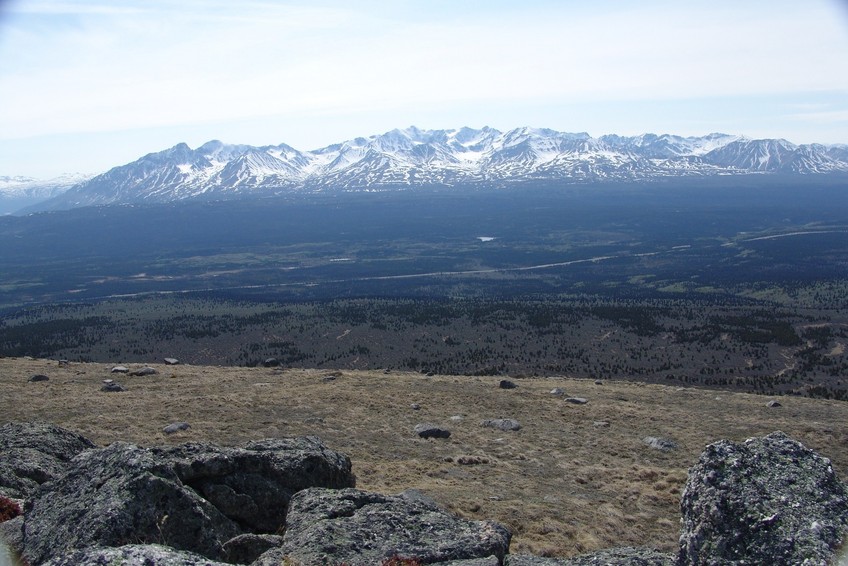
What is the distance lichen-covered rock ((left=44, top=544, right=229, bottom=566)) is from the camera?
788cm

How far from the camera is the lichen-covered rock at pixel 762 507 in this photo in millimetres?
8406

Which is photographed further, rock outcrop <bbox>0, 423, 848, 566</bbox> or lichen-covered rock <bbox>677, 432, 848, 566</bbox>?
rock outcrop <bbox>0, 423, 848, 566</bbox>

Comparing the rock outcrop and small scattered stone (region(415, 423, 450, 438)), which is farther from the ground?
the rock outcrop

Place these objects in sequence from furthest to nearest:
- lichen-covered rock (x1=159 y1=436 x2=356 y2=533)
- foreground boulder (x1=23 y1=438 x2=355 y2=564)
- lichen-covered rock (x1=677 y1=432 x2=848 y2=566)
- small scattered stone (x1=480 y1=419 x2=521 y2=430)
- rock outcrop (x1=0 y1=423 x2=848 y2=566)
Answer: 1. small scattered stone (x1=480 y1=419 x2=521 y2=430)
2. lichen-covered rock (x1=159 y1=436 x2=356 y2=533)
3. foreground boulder (x1=23 y1=438 x2=355 y2=564)
4. rock outcrop (x1=0 y1=423 x2=848 y2=566)
5. lichen-covered rock (x1=677 y1=432 x2=848 y2=566)

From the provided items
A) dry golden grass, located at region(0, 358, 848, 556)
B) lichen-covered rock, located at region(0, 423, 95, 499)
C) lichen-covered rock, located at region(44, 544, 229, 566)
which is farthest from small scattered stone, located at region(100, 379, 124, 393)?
lichen-covered rock, located at region(44, 544, 229, 566)

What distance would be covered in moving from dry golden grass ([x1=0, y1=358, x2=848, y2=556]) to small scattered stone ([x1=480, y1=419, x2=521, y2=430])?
1.77 feet

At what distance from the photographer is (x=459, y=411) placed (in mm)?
33031

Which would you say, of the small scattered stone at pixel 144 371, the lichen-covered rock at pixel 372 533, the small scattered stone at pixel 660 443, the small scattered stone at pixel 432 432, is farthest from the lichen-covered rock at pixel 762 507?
the small scattered stone at pixel 144 371

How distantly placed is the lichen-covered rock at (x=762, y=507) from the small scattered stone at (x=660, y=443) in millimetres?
17917

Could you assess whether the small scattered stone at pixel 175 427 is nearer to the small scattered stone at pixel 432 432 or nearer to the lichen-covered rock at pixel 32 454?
the lichen-covered rock at pixel 32 454

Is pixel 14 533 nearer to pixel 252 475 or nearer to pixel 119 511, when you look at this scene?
pixel 119 511

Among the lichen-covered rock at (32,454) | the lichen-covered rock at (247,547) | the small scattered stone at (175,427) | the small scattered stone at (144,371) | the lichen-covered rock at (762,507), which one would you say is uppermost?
the lichen-covered rock at (762,507)

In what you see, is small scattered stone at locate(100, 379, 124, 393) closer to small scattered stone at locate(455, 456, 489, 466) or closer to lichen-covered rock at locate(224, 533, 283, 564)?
small scattered stone at locate(455, 456, 489, 466)

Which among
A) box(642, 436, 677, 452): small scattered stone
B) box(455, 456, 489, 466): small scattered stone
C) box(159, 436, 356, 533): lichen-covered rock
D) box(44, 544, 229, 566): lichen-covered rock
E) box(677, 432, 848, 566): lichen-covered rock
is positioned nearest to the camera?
box(44, 544, 229, 566): lichen-covered rock
